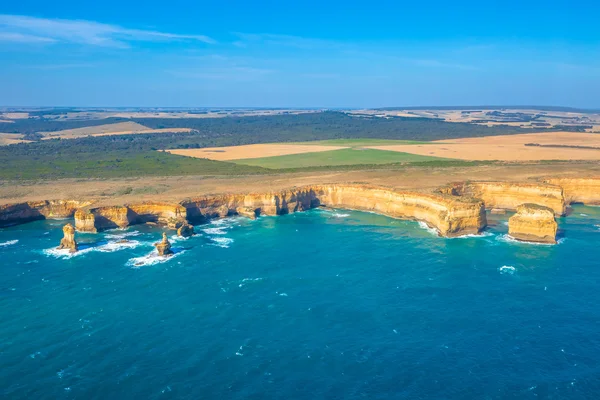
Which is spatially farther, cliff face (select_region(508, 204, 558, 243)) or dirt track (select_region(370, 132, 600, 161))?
dirt track (select_region(370, 132, 600, 161))

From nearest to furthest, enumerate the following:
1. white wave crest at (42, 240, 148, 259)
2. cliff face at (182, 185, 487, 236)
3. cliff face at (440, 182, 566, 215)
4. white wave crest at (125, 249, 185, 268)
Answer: white wave crest at (125, 249, 185, 268) < white wave crest at (42, 240, 148, 259) < cliff face at (182, 185, 487, 236) < cliff face at (440, 182, 566, 215)

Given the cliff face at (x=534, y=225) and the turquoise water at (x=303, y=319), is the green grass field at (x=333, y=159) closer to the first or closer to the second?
the cliff face at (x=534, y=225)

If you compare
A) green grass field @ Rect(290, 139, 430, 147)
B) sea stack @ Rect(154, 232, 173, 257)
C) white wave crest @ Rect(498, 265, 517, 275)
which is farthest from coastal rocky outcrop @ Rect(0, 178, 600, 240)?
green grass field @ Rect(290, 139, 430, 147)

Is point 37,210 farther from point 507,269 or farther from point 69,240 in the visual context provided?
point 507,269

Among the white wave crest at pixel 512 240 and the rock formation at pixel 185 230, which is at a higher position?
the rock formation at pixel 185 230

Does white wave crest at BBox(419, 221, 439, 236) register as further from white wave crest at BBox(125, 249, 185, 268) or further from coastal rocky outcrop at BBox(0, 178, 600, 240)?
white wave crest at BBox(125, 249, 185, 268)

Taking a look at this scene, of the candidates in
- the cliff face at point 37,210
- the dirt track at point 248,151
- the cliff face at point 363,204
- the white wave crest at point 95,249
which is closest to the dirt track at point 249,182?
the cliff face at point 37,210

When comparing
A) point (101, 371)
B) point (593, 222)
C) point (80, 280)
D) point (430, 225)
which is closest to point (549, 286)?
point (430, 225)
